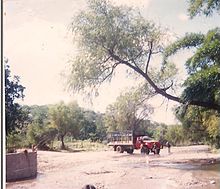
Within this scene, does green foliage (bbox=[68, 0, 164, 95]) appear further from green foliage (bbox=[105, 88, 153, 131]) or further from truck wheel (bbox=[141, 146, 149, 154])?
truck wheel (bbox=[141, 146, 149, 154])

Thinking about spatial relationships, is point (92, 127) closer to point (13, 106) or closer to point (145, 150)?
point (145, 150)

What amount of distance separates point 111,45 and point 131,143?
1.36 ft

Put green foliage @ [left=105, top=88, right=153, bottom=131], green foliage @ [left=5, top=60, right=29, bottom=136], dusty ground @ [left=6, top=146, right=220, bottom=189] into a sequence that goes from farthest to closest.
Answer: green foliage @ [left=5, top=60, right=29, bottom=136]
green foliage @ [left=105, top=88, right=153, bottom=131]
dusty ground @ [left=6, top=146, right=220, bottom=189]

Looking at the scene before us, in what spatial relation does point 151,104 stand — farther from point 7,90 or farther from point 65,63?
point 7,90

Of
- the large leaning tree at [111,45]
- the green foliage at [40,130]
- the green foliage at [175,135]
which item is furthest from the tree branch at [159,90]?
the green foliage at [40,130]

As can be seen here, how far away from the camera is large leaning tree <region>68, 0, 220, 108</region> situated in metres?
1.90

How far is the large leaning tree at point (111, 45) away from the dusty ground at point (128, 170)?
28cm

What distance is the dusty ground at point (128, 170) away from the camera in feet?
5.81

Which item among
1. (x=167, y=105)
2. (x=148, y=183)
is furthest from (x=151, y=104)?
(x=148, y=183)

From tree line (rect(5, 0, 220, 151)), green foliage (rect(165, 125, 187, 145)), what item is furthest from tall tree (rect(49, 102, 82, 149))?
green foliage (rect(165, 125, 187, 145))

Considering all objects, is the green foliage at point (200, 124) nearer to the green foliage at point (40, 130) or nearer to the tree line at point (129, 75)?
the tree line at point (129, 75)

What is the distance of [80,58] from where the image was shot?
196 cm

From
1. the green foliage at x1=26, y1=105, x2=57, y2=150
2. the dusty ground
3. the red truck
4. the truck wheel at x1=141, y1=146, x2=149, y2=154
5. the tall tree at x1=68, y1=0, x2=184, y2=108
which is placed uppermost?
the tall tree at x1=68, y1=0, x2=184, y2=108

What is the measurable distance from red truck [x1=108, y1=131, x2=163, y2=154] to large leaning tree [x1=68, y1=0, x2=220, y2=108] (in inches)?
8.0
